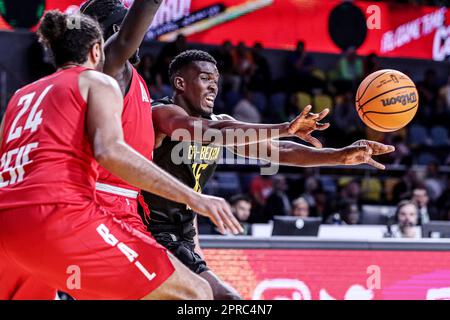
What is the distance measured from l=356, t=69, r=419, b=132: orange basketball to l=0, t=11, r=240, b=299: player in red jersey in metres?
1.82

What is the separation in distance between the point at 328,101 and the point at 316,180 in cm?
218

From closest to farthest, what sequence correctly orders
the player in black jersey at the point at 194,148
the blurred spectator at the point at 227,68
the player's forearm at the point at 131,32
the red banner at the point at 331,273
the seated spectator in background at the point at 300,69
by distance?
the player's forearm at the point at 131,32, the player in black jersey at the point at 194,148, the red banner at the point at 331,273, the blurred spectator at the point at 227,68, the seated spectator in background at the point at 300,69

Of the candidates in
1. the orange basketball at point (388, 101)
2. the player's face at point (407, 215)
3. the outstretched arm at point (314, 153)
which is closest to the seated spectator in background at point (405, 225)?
the player's face at point (407, 215)

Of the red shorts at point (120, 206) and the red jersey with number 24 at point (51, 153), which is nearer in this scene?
the red jersey with number 24 at point (51, 153)

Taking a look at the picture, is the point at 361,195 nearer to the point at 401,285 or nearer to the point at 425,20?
the point at 425,20

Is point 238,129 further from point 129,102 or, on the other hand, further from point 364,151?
point 364,151

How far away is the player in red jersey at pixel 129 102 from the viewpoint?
353 centimetres

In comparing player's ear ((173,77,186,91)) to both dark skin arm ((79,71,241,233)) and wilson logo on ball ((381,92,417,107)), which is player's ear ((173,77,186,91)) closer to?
wilson logo on ball ((381,92,417,107))

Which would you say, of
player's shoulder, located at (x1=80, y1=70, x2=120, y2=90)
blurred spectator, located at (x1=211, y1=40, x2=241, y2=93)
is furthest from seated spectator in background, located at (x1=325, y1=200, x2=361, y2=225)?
player's shoulder, located at (x1=80, y1=70, x2=120, y2=90)

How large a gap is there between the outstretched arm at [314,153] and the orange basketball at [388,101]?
261 millimetres

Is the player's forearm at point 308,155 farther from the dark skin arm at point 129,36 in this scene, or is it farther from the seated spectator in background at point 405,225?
the seated spectator in background at point 405,225

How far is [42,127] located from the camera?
3.12 m

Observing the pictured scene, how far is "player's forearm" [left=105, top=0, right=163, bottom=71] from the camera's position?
3494 millimetres

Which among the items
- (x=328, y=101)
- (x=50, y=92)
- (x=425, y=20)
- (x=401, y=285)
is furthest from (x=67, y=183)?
(x=425, y=20)
